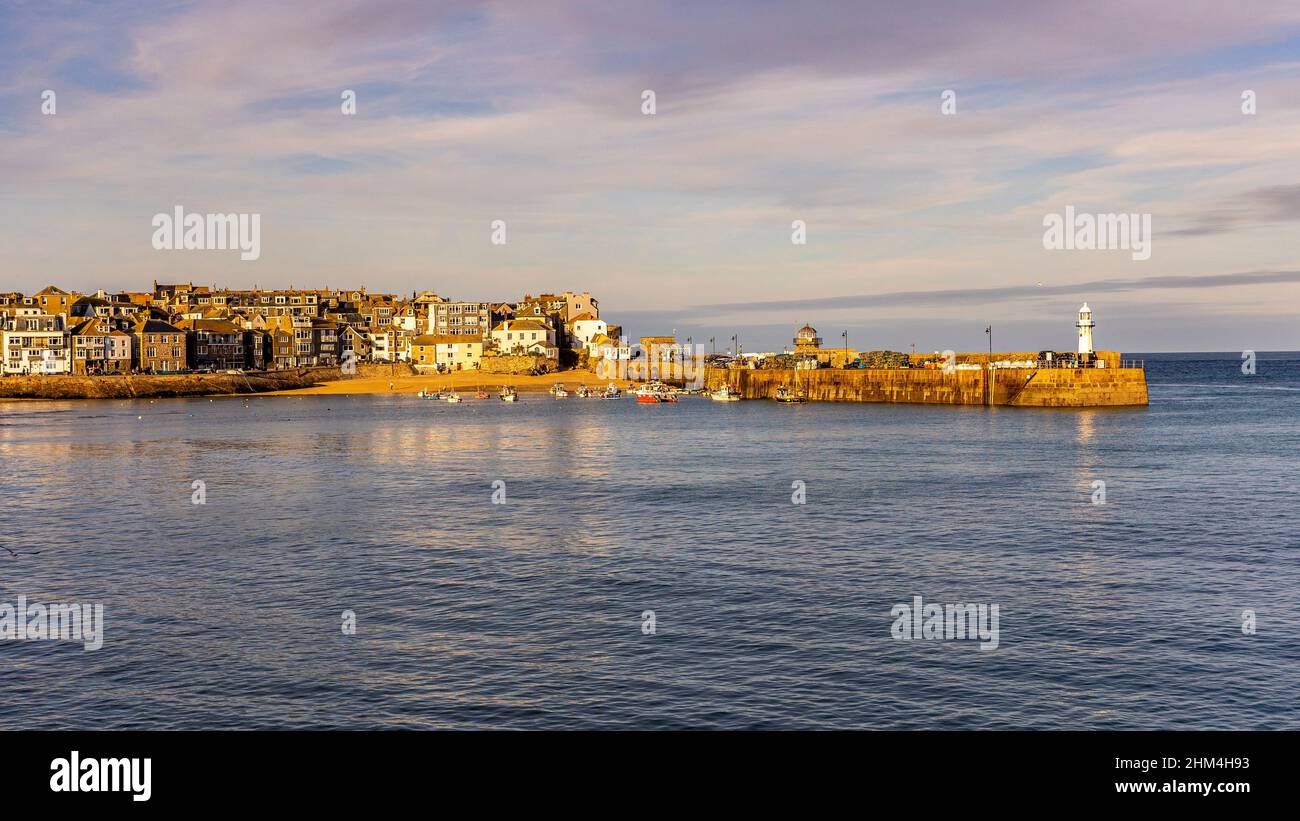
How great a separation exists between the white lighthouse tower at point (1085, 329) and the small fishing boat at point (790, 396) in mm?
39162

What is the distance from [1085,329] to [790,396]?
4292 cm

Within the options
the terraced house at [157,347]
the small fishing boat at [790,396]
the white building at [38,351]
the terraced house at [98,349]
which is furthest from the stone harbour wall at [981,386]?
the white building at [38,351]

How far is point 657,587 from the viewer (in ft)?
110

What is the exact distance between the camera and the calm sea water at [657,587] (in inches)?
894

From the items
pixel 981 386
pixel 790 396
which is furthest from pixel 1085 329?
pixel 790 396

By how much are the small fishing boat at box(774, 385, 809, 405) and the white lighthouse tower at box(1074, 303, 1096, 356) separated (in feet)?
128

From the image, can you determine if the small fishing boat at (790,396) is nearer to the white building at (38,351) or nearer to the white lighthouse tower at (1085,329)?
the white lighthouse tower at (1085,329)

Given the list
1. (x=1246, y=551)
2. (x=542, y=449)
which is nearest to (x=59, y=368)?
(x=542, y=449)

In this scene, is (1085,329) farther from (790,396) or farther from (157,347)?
(157,347)

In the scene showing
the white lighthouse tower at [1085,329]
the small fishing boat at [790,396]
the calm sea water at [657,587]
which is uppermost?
the white lighthouse tower at [1085,329]

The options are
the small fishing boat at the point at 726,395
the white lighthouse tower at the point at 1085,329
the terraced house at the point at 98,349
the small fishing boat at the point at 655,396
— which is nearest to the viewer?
the white lighthouse tower at the point at 1085,329

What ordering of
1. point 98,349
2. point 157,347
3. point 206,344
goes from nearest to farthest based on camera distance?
point 98,349, point 157,347, point 206,344

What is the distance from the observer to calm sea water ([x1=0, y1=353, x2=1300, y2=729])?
22.7 metres

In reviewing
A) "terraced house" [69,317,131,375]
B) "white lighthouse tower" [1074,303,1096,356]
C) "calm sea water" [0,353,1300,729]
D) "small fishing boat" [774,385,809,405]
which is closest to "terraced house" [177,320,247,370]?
"terraced house" [69,317,131,375]
